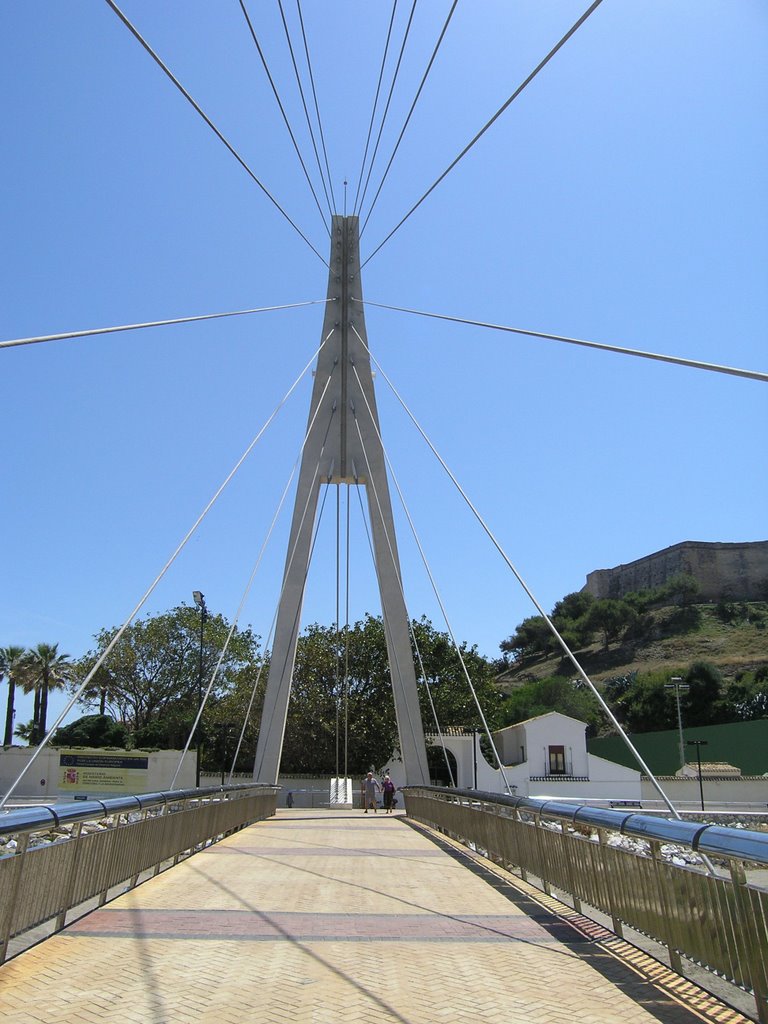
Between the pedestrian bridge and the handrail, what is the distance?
12 millimetres

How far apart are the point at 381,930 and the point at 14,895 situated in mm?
2420

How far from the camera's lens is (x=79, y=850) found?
231 inches

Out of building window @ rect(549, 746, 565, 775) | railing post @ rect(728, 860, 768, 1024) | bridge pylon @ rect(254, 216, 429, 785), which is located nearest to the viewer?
railing post @ rect(728, 860, 768, 1024)

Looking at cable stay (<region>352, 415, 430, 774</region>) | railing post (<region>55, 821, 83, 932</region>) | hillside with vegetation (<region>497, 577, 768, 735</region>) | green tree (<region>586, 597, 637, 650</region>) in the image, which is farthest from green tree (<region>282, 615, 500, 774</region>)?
green tree (<region>586, 597, 637, 650</region>)

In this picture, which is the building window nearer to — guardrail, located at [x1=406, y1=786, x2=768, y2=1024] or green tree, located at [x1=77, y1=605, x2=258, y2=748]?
green tree, located at [x1=77, y1=605, x2=258, y2=748]

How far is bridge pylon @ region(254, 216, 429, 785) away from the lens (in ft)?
72.9

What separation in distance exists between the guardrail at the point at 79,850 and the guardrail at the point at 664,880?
10.5 feet

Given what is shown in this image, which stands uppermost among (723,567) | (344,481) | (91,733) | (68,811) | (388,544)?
(723,567)

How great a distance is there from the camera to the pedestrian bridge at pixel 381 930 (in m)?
4.04

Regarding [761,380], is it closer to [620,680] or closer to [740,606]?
[620,680]

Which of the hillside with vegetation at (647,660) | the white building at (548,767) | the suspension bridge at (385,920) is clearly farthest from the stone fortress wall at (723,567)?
the suspension bridge at (385,920)

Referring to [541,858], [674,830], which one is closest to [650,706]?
[541,858]

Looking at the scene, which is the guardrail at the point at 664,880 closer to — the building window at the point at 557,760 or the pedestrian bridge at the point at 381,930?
the pedestrian bridge at the point at 381,930

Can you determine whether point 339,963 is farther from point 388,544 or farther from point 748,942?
point 388,544
